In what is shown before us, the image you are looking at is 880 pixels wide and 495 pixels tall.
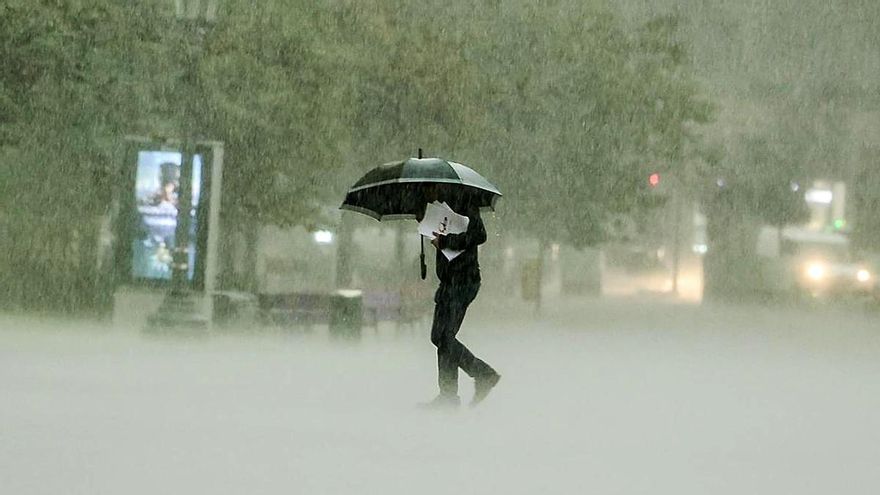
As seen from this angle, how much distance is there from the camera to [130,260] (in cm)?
1888

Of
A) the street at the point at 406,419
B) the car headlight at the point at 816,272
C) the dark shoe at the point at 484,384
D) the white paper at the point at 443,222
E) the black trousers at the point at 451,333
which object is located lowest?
the street at the point at 406,419

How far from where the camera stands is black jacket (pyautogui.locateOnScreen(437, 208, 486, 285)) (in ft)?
34.1

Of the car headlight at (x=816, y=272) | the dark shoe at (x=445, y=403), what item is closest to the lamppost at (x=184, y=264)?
the dark shoe at (x=445, y=403)

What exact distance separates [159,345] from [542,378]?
5370 millimetres

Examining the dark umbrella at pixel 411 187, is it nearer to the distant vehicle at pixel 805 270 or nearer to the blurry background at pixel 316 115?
the blurry background at pixel 316 115

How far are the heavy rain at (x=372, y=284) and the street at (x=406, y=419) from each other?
0.16 feet

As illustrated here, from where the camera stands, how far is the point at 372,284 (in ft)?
143

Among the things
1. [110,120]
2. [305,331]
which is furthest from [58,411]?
[110,120]

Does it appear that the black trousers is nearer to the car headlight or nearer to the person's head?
the person's head

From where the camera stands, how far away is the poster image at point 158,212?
1844 centimetres

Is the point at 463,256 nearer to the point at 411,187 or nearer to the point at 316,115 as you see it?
the point at 411,187

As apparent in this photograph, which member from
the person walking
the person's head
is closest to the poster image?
the person's head

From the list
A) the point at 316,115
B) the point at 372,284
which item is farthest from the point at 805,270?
the point at 316,115

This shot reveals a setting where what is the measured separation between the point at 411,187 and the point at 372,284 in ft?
106
